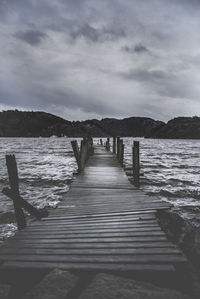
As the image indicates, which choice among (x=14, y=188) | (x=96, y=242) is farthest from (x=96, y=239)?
(x=14, y=188)

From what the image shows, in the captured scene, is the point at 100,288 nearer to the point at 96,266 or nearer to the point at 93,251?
the point at 96,266

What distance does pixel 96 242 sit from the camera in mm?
3926

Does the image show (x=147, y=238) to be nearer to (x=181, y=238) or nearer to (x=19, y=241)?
(x=19, y=241)

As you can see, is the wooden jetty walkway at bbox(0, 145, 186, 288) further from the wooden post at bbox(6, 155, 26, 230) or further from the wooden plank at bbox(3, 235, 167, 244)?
the wooden post at bbox(6, 155, 26, 230)

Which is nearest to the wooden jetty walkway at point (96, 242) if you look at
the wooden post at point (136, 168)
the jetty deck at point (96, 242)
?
the jetty deck at point (96, 242)

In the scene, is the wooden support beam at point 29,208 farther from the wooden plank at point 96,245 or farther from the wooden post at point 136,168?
the wooden post at point 136,168

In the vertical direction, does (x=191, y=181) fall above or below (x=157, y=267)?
below

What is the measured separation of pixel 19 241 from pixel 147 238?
2265 millimetres

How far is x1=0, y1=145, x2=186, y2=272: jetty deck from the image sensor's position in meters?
3.30

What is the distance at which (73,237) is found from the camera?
164 inches

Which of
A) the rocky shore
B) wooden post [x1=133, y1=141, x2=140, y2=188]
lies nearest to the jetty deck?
the rocky shore

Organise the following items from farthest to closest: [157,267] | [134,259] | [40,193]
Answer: [40,193], [134,259], [157,267]

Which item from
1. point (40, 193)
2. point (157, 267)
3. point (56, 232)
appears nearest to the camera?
point (157, 267)

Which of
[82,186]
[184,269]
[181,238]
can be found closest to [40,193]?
[82,186]
